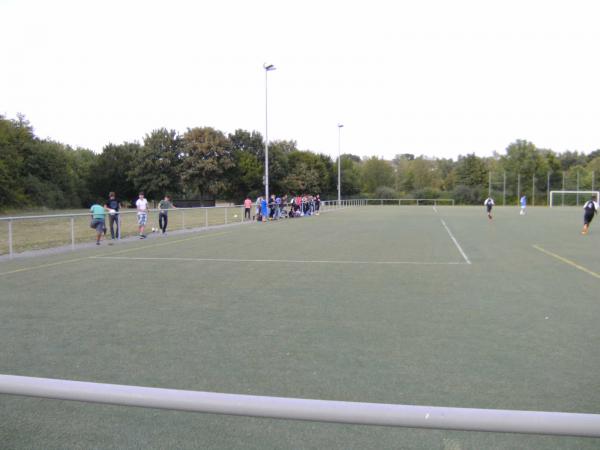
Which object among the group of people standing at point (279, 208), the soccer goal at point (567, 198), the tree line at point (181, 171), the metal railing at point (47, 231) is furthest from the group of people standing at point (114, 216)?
the soccer goal at point (567, 198)

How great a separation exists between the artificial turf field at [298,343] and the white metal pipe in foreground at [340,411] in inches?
73.1

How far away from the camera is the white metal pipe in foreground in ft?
5.16

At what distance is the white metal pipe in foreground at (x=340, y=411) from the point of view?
157cm

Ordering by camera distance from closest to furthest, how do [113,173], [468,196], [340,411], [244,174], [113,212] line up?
[340,411] < [113,212] < [113,173] < [244,174] < [468,196]

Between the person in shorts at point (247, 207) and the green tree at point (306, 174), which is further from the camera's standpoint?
the green tree at point (306, 174)

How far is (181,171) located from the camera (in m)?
67.4

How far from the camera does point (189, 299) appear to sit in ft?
27.0

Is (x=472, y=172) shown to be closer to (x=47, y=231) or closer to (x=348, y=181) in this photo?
(x=348, y=181)

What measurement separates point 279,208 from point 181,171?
34261 mm

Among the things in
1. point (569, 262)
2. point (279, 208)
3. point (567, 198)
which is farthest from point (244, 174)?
point (569, 262)

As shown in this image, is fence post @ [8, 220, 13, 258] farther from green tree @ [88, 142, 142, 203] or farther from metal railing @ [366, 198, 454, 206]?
metal railing @ [366, 198, 454, 206]

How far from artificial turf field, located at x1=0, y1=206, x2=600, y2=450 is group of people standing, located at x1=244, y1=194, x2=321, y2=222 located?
68.4 ft

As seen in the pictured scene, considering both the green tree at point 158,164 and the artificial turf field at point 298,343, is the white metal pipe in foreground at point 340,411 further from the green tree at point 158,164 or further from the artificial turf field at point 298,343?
the green tree at point 158,164

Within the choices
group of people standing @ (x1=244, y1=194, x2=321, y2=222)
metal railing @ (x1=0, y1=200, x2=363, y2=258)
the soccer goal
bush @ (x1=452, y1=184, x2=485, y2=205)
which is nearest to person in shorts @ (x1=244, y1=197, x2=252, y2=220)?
group of people standing @ (x1=244, y1=194, x2=321, y2=222)
